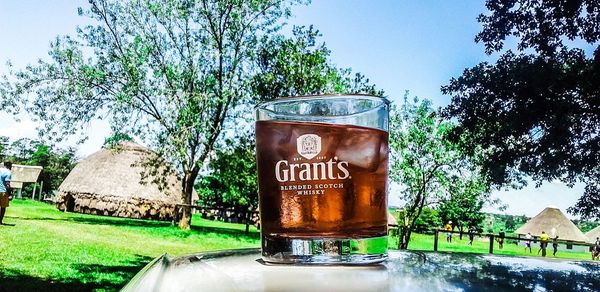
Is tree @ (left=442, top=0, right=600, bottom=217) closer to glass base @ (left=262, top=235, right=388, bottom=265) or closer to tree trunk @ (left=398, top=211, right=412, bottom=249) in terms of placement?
tree trunk @ (left=398, top=211, right=412, bottom=249)

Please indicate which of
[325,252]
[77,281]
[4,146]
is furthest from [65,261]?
Answer: [4,146]

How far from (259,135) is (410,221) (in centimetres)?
2266

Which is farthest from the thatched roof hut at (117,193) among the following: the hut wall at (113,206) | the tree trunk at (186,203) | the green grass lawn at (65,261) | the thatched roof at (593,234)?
the thatched roof at (593,234)

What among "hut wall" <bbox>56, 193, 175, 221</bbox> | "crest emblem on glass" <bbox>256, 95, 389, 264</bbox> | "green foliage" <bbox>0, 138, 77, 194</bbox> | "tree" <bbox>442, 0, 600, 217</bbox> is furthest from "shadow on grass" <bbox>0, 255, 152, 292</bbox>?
"green foliage" <bbox>0, 138, 77, 194</bbox>

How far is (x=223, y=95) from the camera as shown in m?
23.3

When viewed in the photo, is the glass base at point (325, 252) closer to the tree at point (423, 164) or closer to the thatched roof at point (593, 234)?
the tree at point (423, 164)

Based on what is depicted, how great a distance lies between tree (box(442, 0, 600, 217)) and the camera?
55.4 ft

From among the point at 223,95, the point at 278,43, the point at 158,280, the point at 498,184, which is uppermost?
the point at 278,43

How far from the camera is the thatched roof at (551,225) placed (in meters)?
56.4

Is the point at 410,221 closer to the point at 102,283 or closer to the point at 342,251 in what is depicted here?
the point at 102,283

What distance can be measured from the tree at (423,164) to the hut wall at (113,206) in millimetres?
17529

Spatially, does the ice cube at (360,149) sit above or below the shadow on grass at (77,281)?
above

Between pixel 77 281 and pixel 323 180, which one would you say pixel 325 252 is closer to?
pixel 323 180

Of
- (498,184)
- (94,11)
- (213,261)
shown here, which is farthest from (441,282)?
(94,11)
